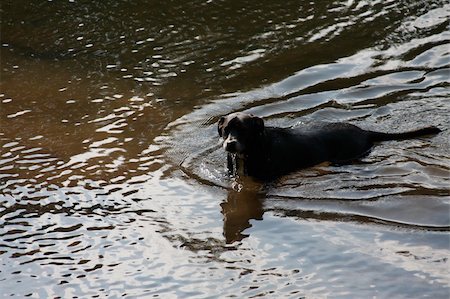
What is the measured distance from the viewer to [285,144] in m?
8.15

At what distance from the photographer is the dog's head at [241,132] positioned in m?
7.80

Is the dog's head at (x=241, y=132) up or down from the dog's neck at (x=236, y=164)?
up

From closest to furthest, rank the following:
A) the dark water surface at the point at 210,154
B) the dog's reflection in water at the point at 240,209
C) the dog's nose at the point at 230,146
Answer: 1. the dark water surface at the point at 210,154
2. the dog's reflection in water at the point at 240,209
3. the dog's nose at the point at 230,146

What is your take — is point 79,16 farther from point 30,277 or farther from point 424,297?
point 424,297

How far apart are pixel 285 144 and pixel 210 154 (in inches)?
34.3

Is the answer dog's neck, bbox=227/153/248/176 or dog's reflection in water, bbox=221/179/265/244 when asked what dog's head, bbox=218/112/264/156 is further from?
dog's reflection in water, bbox=221/179/265/244

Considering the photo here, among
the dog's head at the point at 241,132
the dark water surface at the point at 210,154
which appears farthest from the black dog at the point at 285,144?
the dark water surface at the point at 210,154

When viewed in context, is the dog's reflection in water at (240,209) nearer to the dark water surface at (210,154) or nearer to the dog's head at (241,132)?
the dark water surface at (210,154)

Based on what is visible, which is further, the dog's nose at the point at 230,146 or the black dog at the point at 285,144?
the black dog at the point at 285,144

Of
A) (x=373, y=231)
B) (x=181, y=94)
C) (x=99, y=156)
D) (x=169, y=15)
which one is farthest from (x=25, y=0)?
(x=373, y=231)

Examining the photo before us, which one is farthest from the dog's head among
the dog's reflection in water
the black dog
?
the dog's reflection in water

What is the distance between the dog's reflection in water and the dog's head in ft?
1.11

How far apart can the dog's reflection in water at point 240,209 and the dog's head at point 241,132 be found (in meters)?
0.34

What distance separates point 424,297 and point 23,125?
17.7 ft
